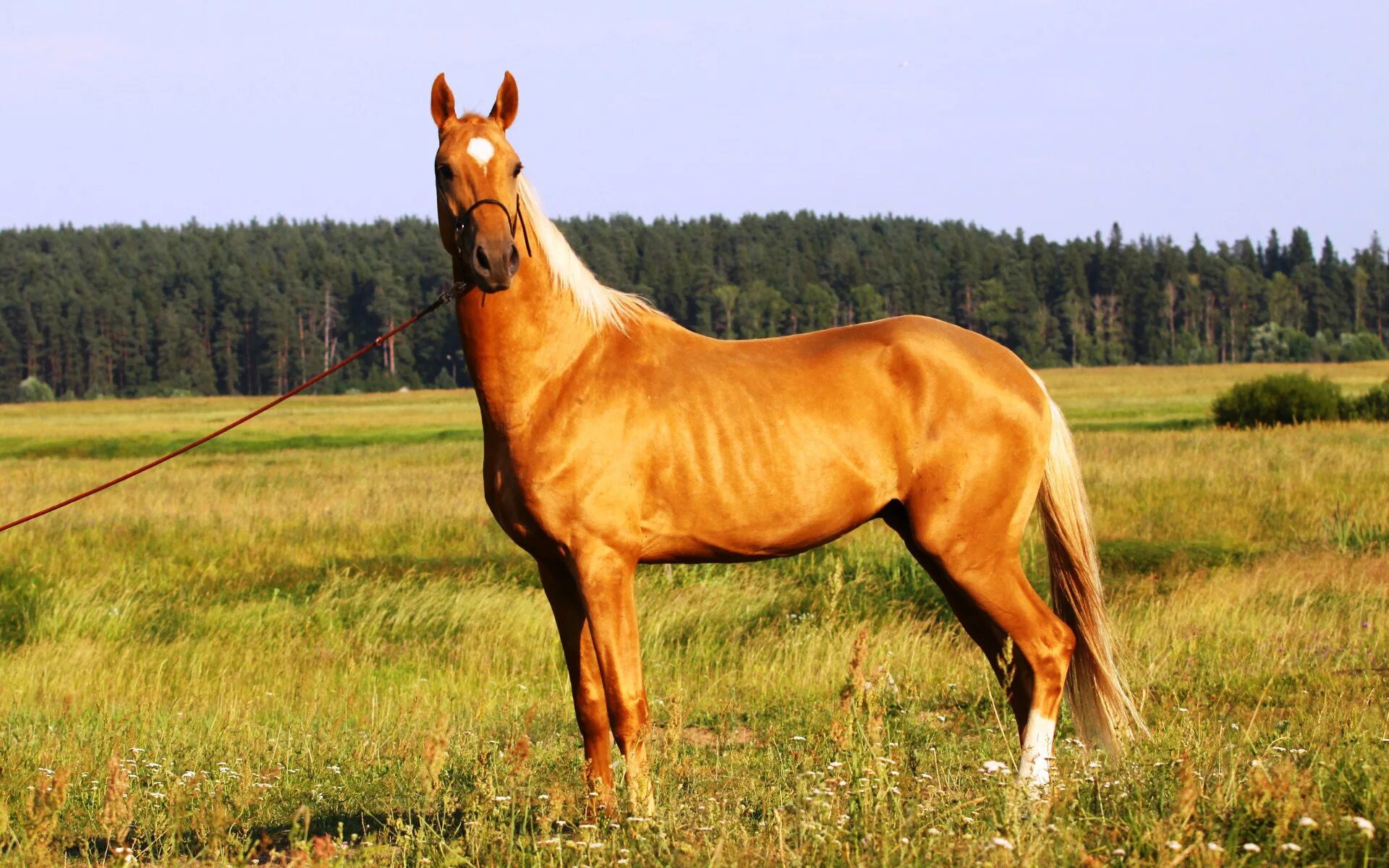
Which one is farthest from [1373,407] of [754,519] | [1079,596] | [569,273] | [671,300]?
[671,300]

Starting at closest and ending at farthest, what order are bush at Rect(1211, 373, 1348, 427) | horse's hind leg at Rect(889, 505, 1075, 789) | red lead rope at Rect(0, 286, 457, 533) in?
1. red lead rope at Rect(0, 286, 457, 533)
2. horse's hind leg at Rect(889, 505, 1075, 789)
3. bush at Rect(1211, 373, 1348, 427)

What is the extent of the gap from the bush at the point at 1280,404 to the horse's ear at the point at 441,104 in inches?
1234

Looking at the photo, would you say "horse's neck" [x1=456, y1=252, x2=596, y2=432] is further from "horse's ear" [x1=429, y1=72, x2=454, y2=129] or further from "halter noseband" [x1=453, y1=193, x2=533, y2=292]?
"horse's ear" [x1=429, y1=72, x2=454, y2=129]

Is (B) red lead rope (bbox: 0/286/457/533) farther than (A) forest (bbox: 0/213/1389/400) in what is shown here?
No

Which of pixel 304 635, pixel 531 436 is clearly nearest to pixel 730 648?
pixel 304 635

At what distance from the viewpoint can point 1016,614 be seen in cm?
501

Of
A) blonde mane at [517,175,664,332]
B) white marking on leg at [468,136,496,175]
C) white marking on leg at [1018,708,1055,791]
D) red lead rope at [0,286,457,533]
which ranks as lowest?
white marking on leg at [1018,708,1055,791]

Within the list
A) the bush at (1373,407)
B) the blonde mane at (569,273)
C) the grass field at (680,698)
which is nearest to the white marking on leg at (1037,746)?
the grass field at (680,698)

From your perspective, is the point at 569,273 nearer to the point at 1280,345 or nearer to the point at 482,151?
the point at 482,151

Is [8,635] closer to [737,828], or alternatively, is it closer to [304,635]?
[304,635]

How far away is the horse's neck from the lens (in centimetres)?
466

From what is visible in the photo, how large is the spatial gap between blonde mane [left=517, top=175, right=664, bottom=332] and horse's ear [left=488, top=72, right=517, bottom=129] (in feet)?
0.78

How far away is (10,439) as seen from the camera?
149 ft

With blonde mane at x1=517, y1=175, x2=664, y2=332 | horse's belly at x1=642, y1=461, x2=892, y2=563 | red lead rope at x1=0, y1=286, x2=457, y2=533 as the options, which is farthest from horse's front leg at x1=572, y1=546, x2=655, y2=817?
red lead rope at x1=0, y1=286, x2=457, y2=533
